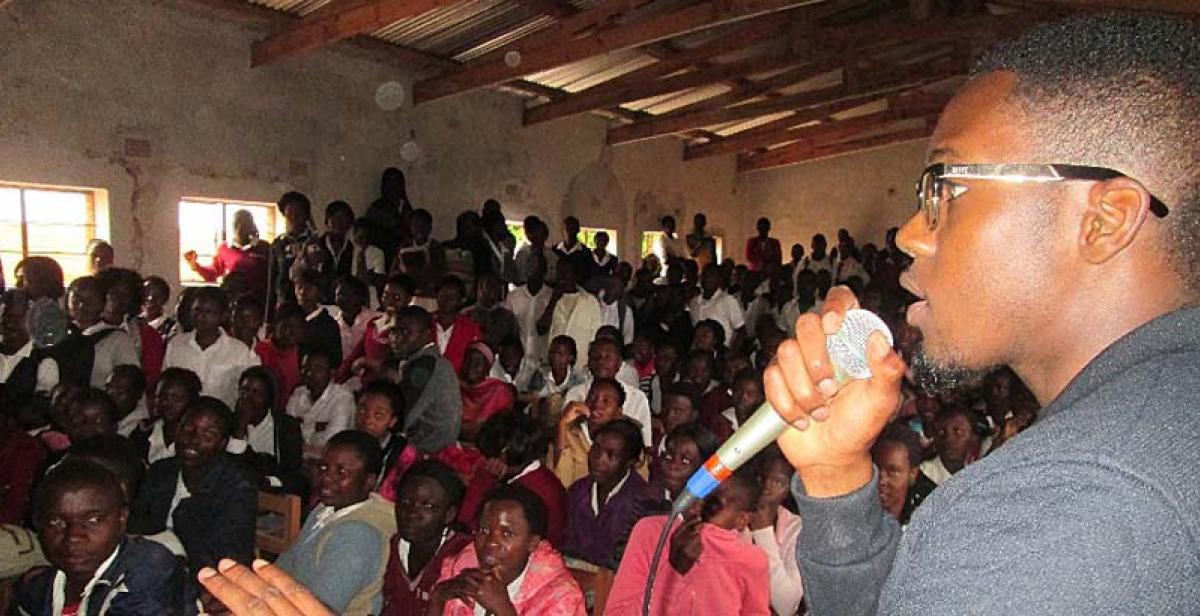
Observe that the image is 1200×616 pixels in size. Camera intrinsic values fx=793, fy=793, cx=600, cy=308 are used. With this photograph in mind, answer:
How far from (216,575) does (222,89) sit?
260 inches

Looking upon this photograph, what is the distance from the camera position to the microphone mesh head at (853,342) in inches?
34.6

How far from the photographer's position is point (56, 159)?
222 inches

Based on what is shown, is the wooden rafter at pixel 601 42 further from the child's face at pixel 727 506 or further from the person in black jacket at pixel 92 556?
the person in black jacket at pixel 92 556

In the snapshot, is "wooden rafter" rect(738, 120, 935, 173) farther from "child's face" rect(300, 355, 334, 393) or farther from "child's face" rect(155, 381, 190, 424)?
"child's face" rect(155, 381, 190, 424)

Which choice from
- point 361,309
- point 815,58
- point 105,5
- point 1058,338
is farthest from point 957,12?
point 1058,338

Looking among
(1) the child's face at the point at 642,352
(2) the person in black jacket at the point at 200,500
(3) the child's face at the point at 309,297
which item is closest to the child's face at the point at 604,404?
(2) the person in black jacket at the point at 200,500

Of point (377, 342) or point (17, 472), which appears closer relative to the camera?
point (17, 472)

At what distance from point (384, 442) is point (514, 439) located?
582 millimetres

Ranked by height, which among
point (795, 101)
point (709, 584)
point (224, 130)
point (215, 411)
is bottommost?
point (709, 584)

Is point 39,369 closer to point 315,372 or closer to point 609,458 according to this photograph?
point 315,372

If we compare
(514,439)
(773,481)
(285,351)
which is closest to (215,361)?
(285,351)

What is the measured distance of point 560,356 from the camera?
4922mm

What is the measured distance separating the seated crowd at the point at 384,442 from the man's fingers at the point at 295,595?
2.16 feet

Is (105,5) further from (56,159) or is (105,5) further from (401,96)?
(401,96)
